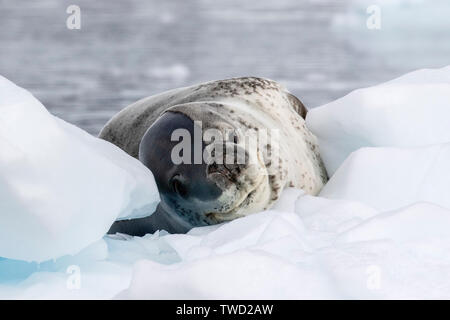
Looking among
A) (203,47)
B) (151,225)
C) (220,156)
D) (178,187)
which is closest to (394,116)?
(220,156)

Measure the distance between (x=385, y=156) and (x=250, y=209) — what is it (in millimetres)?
571

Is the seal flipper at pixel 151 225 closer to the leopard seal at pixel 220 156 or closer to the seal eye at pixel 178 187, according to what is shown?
the leopard seal at pixel 220 156

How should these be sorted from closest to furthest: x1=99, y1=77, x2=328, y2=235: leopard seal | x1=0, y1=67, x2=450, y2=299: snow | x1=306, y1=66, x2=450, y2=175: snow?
x1=0, y1=67, x2=450, y2=299: snow, x1=99, y1=77, x2=328, y2=235: leopard seal, x1=306, y1=66, x2=450, y2=175: snow

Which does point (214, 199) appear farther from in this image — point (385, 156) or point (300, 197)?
point (385, 156)

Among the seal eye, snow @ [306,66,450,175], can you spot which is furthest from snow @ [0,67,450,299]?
the seal eye

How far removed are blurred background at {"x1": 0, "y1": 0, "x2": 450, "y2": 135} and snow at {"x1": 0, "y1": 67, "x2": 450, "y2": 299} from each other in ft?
13.4

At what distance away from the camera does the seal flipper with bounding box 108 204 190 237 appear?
3.72 m

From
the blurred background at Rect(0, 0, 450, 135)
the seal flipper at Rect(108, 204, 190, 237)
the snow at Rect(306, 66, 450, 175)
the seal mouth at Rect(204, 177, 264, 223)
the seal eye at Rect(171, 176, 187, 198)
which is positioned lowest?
the blurred background at Rect(0, 0, 450, 135)

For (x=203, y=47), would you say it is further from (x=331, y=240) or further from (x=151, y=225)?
(x=331, y=240)

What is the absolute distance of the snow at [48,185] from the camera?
269cm

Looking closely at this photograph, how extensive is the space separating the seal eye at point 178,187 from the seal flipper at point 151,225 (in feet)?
0.54

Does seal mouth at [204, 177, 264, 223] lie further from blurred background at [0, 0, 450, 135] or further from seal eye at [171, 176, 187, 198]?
blurred background at [0, 0, 450, 135]
